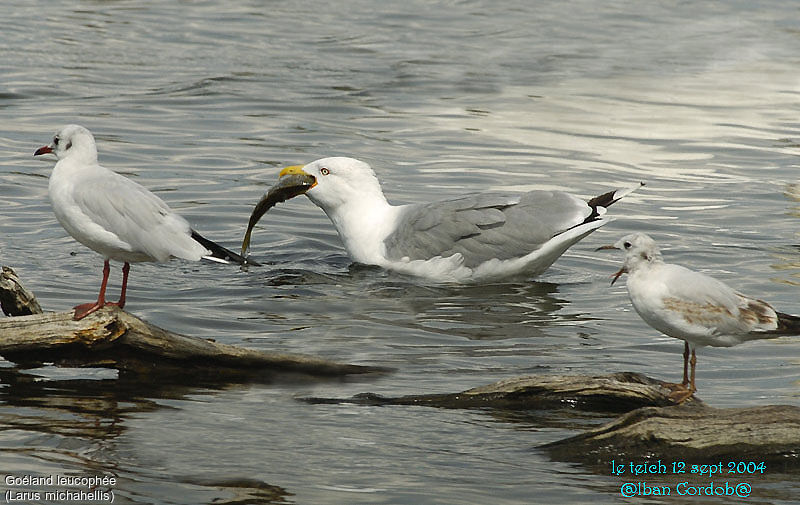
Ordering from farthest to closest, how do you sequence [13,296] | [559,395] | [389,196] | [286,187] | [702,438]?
[389,196], [286,187], [13,296], [559,395], [702,438]

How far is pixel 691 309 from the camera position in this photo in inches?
222

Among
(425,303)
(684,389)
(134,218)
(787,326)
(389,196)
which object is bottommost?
(425,303)

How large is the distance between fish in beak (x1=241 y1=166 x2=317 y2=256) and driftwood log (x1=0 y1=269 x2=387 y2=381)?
3105 millimetres

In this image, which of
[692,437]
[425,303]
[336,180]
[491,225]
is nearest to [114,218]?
[425,303]

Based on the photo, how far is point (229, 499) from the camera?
4656 millimetres

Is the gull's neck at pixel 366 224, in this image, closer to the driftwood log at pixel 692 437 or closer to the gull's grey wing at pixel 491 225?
the gull's grey wing at pixel 491 225

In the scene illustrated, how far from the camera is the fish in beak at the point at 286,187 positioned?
9273mm

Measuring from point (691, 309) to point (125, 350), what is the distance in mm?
2500

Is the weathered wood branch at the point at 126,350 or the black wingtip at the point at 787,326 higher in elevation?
the black wingtip at the point at 787,326

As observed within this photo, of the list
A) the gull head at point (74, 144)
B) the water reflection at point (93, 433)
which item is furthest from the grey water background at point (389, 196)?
the gull head at point (74, 144)

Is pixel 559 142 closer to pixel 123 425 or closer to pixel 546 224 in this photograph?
pixel 546 224

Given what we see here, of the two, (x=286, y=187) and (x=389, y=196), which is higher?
(x=286, y=187)

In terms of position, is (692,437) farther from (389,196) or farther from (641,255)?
(389,196)

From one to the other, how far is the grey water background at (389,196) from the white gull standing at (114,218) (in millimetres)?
671
